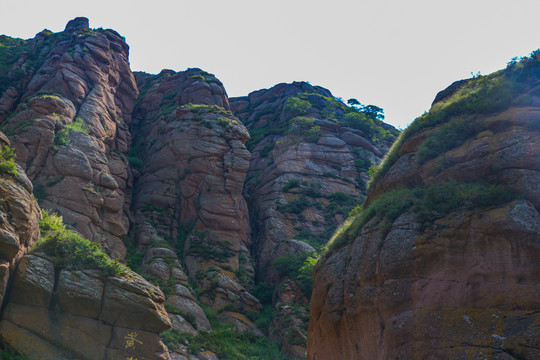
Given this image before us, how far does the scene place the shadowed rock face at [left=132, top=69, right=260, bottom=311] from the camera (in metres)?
39.8

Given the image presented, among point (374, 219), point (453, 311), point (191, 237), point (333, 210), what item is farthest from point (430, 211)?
point (333, 210)

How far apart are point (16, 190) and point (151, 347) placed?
8.30 meters

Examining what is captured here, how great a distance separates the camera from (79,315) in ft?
57.3

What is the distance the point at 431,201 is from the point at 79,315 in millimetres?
13794

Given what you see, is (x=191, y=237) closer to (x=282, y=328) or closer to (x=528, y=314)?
(x=282, y=328)

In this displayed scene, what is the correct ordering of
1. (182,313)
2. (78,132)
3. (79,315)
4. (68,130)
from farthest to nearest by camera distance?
1. (78,132)
2. (68,130)
3. (182,313)
4. (79,315)

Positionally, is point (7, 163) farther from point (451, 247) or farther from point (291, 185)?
point (291, 185)

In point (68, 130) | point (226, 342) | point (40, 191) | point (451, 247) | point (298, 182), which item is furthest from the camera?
point (298, 182)

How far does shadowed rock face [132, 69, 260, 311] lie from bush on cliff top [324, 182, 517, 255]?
24.2 m

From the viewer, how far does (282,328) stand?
113ft

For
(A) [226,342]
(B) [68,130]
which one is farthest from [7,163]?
(B) [68,130]

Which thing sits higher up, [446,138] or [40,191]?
[40,191]

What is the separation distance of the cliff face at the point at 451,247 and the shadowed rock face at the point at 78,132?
74.8 feet

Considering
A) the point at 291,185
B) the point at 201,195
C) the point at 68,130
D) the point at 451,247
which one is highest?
the point at 291,185
